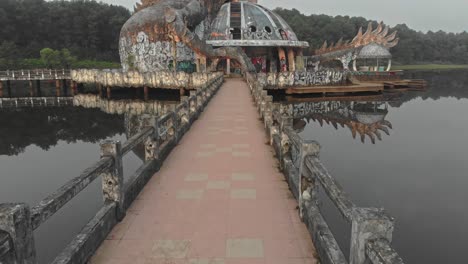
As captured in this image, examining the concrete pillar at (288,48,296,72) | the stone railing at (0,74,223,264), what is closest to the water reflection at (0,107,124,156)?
the stone railing at (0,74,223,264)

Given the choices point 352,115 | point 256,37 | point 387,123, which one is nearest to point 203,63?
point 256,37

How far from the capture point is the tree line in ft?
264

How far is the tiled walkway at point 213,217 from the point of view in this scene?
486cm

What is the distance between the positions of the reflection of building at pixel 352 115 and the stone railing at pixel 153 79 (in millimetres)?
8584

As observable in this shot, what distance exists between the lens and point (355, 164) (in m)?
16.5

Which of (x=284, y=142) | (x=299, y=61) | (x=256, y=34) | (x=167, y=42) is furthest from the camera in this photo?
(x=299, y=61)

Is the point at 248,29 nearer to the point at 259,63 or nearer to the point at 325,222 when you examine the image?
the point at 259,63

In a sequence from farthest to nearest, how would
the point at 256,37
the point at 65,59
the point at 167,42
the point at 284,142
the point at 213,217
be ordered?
the point at 65,59 → the point at 256,37 → the point at 167,42 → the point at 284,142 → the point at 213,217

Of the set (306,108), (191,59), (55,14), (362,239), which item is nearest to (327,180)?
(362,239)

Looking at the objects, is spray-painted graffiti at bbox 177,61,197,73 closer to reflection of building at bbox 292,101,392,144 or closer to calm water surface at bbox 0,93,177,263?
calm water surface at bbox 0,93,177,263

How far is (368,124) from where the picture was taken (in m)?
26.5

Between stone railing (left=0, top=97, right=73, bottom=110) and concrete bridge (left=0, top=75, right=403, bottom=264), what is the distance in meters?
30.8

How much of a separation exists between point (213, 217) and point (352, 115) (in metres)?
25.7

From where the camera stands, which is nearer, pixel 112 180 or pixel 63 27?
pixel 112 180
